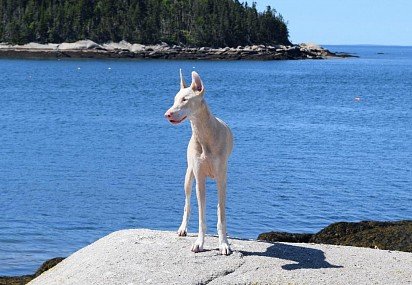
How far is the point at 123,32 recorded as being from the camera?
18250cm

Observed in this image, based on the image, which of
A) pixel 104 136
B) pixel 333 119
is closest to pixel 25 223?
pixel 104 136

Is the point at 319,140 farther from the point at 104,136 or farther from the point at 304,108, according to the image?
the point at 304,108

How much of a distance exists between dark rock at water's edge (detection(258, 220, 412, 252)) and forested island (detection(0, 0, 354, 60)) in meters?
161

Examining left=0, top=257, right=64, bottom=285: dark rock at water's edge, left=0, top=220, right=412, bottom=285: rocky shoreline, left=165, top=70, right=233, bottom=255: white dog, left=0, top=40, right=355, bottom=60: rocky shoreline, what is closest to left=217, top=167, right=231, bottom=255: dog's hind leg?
left=165, top=70, right=233, bottom=255: white dog

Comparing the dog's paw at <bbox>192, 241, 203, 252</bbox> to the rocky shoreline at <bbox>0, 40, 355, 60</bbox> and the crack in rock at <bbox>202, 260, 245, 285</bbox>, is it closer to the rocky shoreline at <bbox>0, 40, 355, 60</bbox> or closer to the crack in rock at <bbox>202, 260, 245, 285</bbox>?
the crack in rock at <bbox>202, 260, 245, 285</bbox>

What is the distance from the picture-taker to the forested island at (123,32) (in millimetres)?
177250

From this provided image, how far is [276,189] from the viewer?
31750mm

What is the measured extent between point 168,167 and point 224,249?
24.3 m

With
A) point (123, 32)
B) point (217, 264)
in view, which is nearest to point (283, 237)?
point (217, 264)

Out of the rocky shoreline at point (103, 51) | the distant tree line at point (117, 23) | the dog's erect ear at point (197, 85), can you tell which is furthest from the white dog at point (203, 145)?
the distant tree line at point (117, 23)

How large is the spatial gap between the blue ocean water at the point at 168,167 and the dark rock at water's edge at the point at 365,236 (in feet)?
18.2

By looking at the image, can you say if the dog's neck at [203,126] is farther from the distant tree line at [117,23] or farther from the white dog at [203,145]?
the distant tree line at [117,23]

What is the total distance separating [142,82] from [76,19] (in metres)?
73.5

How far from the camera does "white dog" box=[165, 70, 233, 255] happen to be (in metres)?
12.3
